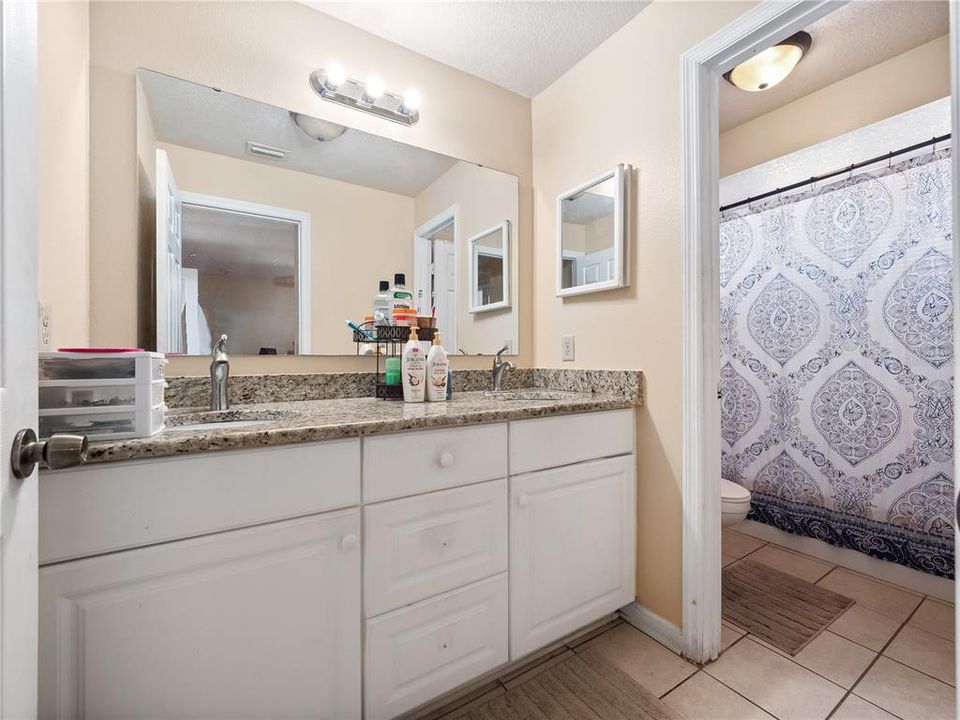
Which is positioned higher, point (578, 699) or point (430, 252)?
point (430, 252)

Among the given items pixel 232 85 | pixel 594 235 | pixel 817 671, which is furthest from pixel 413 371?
pixel 817 671

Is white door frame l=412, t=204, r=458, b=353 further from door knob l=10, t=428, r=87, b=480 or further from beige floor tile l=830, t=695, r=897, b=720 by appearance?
beige floor tile l=830, t=695, r=897, b=720

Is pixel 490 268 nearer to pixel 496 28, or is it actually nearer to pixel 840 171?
pixel 496 28

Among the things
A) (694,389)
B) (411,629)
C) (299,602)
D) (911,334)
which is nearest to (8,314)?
(299,602)

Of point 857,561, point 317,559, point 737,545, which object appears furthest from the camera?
point 737,545

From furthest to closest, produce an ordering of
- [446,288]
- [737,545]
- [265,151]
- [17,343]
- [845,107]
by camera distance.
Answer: [737,545]
[845,107]
[446,288]
[265,151]
[17,343]

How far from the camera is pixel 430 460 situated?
112cm

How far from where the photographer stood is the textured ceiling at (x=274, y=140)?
1367 millimetres

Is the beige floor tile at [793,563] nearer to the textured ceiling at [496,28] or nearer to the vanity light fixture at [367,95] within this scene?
the textured ceiling at [496,28]

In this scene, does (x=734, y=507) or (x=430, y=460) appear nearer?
(x=430, y=460)

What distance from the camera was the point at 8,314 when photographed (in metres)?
0.51

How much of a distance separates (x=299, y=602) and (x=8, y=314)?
746 millimetres

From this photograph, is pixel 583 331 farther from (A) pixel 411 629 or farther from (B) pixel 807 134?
(B) pixel 807 134

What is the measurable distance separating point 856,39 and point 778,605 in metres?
2.37
